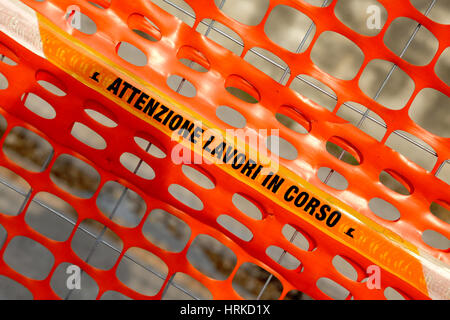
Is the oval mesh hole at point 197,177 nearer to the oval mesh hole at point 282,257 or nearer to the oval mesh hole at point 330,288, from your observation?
the oval mesh hole at point 282,257

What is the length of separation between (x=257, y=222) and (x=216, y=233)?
11 cm

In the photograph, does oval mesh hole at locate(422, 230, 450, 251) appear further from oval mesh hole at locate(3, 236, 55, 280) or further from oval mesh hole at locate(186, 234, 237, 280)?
oval mesh hole at locate(3, 236, 55, 280)

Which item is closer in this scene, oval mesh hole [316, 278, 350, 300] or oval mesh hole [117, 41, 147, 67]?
oval mesh hole [117, 41, 147, 67]

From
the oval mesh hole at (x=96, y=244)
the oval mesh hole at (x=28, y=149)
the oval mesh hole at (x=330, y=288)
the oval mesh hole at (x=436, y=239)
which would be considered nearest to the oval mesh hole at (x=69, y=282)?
the oval mesh hole at (x=96, y=244)

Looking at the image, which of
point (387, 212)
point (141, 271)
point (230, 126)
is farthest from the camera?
point (141, 271)

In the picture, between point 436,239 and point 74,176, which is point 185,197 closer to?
point 74,176

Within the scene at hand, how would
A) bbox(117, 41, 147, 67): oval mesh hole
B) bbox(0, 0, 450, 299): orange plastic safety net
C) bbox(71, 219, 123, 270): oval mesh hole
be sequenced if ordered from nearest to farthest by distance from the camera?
bbox(0, 0, 450, 299): orange plastic safety net, bbox(117, 41, 147, 67): oval mesh hole, bbox(71, 219, 123, 270): oval mesh hole

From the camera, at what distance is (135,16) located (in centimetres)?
98

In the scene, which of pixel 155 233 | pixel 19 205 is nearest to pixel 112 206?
pixel 155 233

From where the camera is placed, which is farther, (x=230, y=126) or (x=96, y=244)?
(x=96, y=244)

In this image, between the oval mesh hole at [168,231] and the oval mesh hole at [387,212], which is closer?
the oval mesh hole at [387,212]

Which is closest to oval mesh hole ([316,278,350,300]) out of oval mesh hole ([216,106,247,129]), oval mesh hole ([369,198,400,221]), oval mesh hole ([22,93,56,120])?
oval mesh hole ([369,198,400,221])

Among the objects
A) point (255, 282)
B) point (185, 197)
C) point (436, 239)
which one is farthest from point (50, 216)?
point (436, 239)
